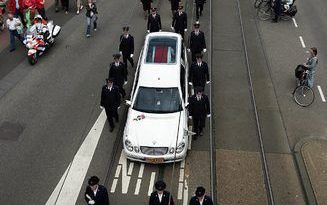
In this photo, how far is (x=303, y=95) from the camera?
52.7ft

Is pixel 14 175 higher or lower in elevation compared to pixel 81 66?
lower

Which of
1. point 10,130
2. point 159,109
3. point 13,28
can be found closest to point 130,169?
point 159,109

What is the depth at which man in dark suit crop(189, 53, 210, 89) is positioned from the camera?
1473 cm

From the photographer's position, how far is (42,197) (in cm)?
1191

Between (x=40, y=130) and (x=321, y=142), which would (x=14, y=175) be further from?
(x=321, y=142)

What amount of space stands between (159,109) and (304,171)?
4587mm

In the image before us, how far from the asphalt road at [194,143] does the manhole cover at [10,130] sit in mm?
58

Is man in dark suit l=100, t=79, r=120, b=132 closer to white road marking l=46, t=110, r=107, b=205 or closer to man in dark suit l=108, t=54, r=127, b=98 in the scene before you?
white road marking l=46, t=110, r=107, b=205

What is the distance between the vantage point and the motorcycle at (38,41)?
59.8ft

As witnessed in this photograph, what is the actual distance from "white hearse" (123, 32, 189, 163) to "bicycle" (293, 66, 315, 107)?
166 inches

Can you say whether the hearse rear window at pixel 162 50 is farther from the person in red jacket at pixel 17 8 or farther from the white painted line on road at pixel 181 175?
the person in red jacket at pixel 17 8

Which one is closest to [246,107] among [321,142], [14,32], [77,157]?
[321,142]

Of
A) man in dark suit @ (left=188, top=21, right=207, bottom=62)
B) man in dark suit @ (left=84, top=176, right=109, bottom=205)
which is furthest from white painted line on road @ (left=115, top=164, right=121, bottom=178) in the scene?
man in dark suit @ (left=188, top=21, right=207, bottom=62)

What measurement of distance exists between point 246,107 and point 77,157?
616 centimetres
